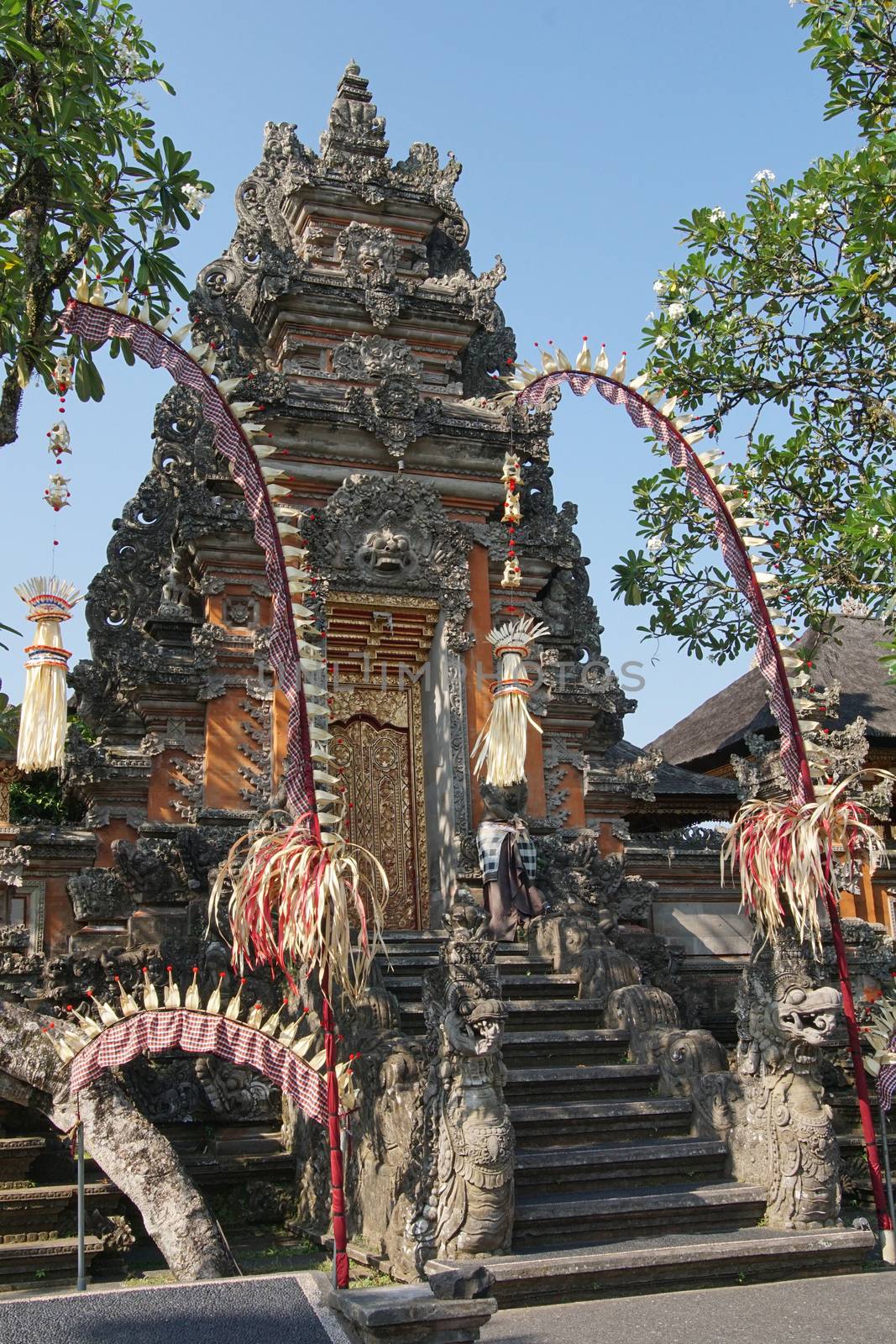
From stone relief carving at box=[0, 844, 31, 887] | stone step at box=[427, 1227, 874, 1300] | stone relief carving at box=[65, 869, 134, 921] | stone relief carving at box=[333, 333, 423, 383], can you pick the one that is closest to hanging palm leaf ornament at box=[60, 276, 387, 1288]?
stone step at box=[427, 1227, 874, 1300]

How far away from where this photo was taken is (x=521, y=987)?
9023mm

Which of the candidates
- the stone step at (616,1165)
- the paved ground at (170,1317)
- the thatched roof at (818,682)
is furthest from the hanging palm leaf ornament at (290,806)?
the thatched roof at (818,682)

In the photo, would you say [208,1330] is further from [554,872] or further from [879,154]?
[879,154]

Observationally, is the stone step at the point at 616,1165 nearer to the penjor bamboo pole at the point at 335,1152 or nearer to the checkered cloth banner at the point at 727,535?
the penjor bamboo pole at the point at 335,1152

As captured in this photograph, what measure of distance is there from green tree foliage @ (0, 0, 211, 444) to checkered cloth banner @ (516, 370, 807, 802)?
269 centimetres

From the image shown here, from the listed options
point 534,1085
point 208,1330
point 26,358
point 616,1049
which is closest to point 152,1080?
point 534,1085

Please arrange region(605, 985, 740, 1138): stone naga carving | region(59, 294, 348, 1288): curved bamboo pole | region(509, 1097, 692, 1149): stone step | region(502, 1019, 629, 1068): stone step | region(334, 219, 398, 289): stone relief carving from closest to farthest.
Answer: region(59, 294, 348, 1288): curved bamboo pole → region(509, 1097, 692, 1149): stone step → region(605, 985, 740, 1138): stone naga carving → region(502, 1019, 629, 1068): stone step → region(334, 219, 398, 289): stone relief carving

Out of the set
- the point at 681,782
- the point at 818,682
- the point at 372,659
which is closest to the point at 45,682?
the point at 372,659

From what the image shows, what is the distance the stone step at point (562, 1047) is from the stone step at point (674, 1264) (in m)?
1.73

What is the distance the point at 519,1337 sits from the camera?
5375mm

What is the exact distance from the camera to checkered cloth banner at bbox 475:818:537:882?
10.2 metres

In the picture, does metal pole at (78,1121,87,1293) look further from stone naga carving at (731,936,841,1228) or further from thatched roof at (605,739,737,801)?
thatched roof at (605,739,737,801)

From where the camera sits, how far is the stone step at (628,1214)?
255 inches

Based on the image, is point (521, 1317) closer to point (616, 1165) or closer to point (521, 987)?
point (616, 1165)
